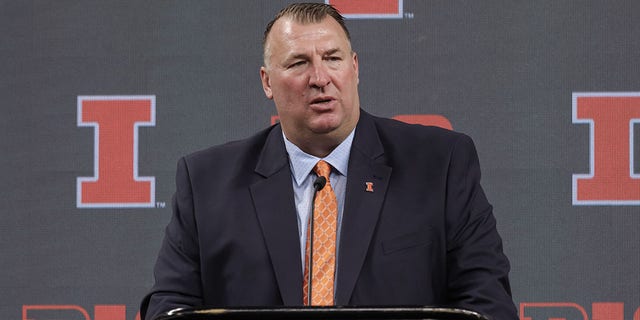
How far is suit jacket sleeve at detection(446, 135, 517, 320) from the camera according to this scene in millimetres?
1844

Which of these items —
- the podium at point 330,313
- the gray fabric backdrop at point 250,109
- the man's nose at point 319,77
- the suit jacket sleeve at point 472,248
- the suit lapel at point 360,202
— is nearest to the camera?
the podium at point 330,313

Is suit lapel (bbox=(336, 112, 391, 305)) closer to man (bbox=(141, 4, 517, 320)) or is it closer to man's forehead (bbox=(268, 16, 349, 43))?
man (bbox=(141, 4, 517, 320))

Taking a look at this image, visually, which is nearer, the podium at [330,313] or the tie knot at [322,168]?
the podium at [330,313]

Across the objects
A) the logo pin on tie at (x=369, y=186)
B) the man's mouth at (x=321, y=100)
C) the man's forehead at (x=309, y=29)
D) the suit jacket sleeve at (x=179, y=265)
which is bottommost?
the suit jacket sleeve at (x=179, y=265)

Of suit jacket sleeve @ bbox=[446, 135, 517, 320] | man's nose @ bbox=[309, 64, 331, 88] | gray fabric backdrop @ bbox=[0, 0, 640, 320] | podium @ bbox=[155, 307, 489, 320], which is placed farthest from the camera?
gray fabric backdrop @ bbox=[0, 0, 640, 320]

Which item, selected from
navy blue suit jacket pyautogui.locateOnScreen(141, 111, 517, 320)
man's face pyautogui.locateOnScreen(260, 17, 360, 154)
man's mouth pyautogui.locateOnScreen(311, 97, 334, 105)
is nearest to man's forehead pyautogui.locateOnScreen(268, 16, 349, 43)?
man's face pyautogui.locateOnScreen(260, 17, 360, 154)

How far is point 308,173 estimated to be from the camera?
2.14 meters

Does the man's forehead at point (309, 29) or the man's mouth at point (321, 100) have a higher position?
the man's forehead at point (309, 29)

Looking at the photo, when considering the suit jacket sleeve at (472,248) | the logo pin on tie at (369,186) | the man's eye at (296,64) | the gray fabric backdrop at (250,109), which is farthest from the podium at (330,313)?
the gray fabric backdrop at (250,109)

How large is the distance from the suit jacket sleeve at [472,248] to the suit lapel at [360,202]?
17cm

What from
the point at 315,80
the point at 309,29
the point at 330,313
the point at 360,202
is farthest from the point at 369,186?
the point at 330,313

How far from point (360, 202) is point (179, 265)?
0.45 meters

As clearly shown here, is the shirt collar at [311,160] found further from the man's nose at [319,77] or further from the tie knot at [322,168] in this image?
the man's nose at [319,77]

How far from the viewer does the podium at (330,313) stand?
1.19 meters
